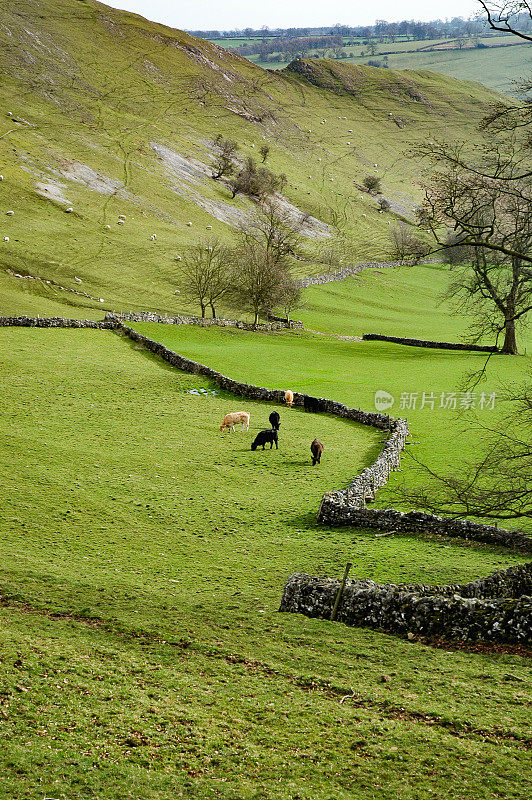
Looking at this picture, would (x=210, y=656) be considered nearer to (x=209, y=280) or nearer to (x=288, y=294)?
(x=209, y=280)

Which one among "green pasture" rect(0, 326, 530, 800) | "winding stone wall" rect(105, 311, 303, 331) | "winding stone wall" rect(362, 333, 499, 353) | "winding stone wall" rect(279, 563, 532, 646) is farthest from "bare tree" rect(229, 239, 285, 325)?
"winding stone wall" rect(279, 563, 532, 646)

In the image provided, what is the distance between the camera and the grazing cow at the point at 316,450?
2462cm

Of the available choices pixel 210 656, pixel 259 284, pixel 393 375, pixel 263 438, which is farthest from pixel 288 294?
pixel 210 656

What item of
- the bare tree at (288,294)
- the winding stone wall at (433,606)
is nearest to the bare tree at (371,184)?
the bare tree at (288,294)

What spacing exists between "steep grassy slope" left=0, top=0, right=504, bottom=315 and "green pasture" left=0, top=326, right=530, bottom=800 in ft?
61.1

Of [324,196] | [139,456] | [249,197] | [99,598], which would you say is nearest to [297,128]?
[324,196]

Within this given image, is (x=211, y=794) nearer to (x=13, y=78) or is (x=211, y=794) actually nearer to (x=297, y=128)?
(x=13, y=78)

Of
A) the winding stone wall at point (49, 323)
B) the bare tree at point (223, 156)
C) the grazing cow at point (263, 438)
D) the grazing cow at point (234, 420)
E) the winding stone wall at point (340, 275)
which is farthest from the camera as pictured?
the bare tree at point (223, 156)

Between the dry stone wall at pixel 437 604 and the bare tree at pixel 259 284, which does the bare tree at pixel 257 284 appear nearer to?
the bare tree at pixel 259 284

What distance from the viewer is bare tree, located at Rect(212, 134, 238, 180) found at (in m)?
117

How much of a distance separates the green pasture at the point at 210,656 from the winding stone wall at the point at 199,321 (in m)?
30.6

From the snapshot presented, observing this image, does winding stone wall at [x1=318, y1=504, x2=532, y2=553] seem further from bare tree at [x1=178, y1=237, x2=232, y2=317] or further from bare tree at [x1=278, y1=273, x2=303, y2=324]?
bare tree at [x1=278, y1=273, x2=303, y2=324]

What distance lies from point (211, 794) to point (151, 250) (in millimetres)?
73558

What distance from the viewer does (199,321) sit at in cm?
5731
